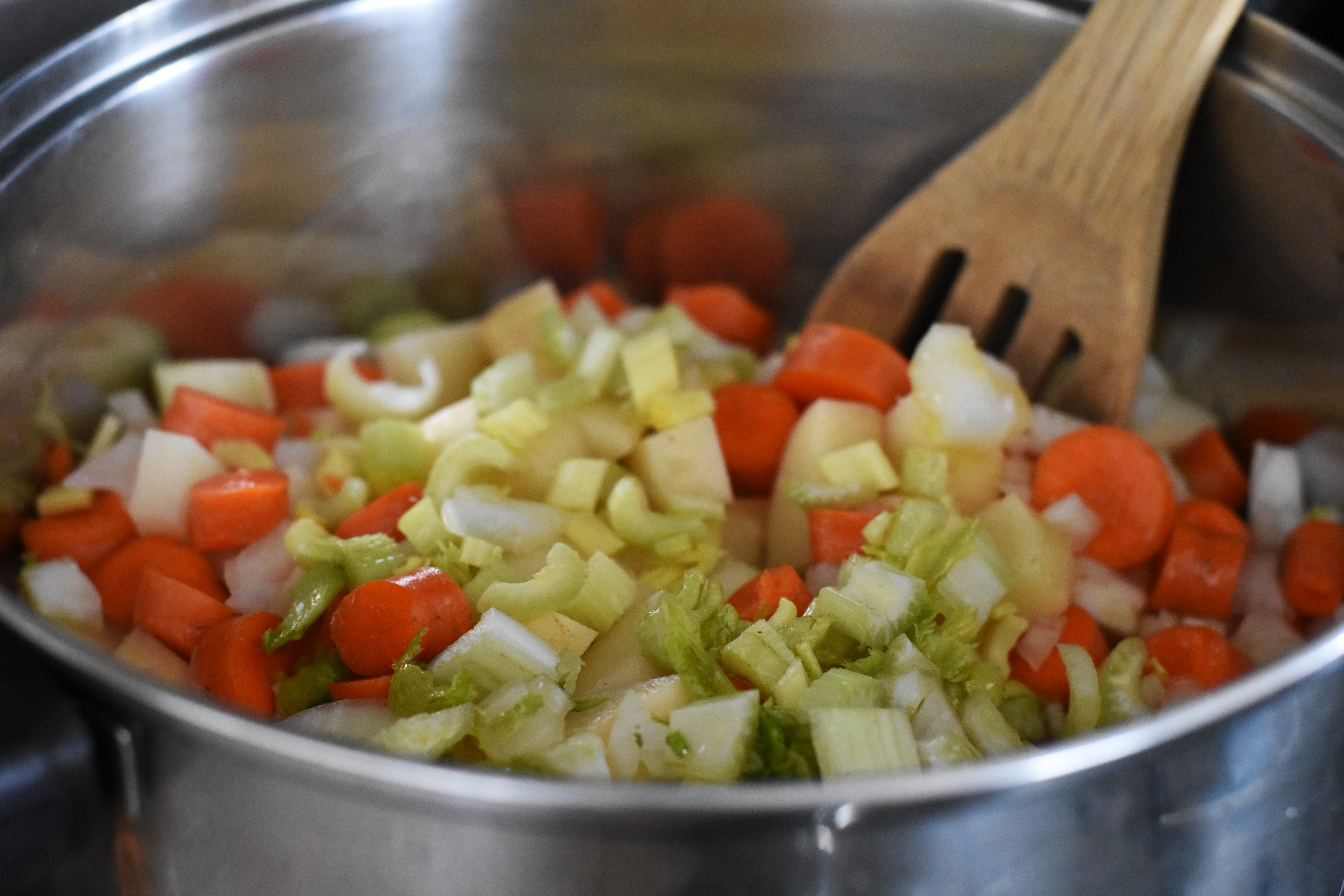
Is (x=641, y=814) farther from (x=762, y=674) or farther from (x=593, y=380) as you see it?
(x=593, y=380)

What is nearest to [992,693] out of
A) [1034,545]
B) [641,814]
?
[1034,545]

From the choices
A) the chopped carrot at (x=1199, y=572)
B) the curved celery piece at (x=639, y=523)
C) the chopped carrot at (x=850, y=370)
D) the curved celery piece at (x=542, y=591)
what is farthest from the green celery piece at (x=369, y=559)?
the chopped carrot at (x=1199, y=572)

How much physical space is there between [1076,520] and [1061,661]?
0.20 meters

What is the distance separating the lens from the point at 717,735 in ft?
3.11

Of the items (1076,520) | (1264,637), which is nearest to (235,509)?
(1076,520)

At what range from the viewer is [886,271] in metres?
1.63

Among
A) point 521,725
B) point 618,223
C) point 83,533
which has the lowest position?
point 83,533

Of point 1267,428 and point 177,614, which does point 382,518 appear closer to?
point 177,614

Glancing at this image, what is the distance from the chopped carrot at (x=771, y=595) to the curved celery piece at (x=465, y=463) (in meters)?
0.34

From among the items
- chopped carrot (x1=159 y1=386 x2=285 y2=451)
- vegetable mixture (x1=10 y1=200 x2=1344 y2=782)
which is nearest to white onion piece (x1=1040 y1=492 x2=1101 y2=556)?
vegetable mixture (x1=10 y1=200 x2=1344 y2=782)

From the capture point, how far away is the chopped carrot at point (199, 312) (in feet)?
4.98

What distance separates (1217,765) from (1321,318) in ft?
2.66

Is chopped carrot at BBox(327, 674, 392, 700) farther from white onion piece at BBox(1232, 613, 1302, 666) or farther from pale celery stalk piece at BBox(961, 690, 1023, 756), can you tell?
white onion piece at BBox(1232, 613, 1302, 666)

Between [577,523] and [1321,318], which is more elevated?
[1321,318]
